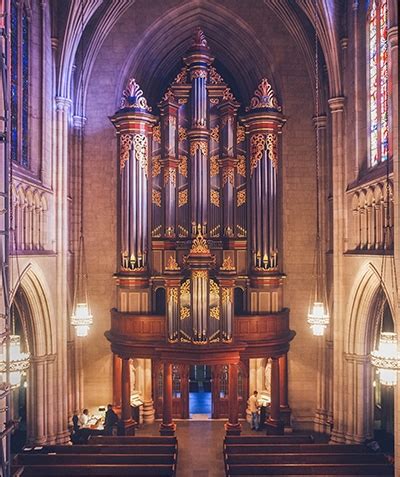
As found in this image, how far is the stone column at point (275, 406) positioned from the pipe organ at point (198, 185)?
206 cm

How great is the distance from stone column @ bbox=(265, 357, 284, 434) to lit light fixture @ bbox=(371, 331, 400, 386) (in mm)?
8561

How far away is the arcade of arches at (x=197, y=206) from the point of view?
17.1 m

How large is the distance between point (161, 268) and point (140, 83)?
719cm

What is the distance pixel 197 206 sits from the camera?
20.5 metres

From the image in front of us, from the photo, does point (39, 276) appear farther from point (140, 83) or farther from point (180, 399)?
point (140, 83)

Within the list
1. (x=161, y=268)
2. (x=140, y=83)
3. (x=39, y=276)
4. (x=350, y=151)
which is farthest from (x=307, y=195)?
(x=39, y=276)

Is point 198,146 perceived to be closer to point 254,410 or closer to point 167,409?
point 167,409

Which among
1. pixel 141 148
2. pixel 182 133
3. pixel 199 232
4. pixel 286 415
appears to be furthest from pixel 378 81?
pixel 286 415

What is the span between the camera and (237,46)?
22125 mm

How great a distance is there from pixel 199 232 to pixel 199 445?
7.14m

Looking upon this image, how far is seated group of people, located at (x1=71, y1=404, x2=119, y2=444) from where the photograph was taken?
1773cm

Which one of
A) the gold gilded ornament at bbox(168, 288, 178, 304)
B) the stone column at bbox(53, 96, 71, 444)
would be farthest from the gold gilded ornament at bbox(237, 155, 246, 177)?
the stone column at bbox(53, 96, 71, 444)

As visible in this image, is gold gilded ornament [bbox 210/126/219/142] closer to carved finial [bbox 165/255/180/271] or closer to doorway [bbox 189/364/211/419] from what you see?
carved finial [bbox 165/255/180/271]

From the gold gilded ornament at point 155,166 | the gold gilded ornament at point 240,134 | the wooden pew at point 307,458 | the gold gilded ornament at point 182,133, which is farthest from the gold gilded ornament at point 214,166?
the wooden pew at point 307,458
